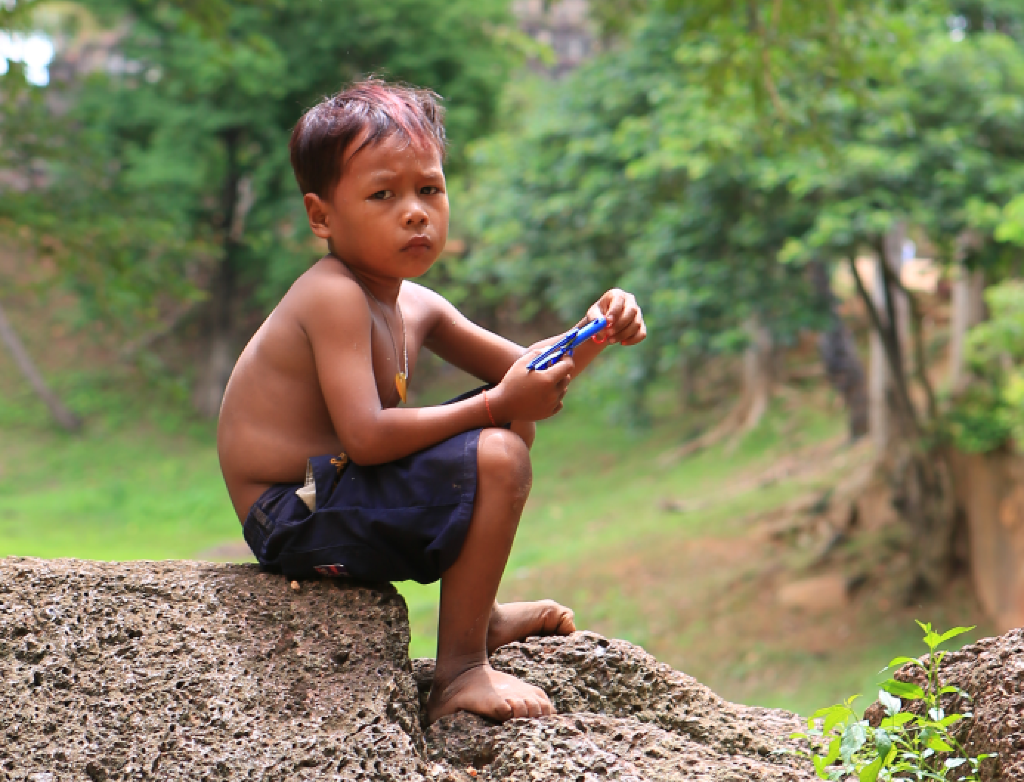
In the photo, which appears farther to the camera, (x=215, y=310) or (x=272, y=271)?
(x=215, y=310)

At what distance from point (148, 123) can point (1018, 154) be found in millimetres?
14315

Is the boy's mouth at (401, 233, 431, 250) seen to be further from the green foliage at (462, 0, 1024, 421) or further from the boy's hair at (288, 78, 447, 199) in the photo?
the green foliage at (462, 0, 1024, 421)

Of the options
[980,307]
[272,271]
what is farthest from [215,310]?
[980,307]

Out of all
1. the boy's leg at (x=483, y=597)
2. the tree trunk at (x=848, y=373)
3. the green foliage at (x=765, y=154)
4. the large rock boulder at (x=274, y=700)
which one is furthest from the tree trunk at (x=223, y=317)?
the boy's leg at (x=483, y=597)

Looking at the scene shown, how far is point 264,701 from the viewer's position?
2.34 meters

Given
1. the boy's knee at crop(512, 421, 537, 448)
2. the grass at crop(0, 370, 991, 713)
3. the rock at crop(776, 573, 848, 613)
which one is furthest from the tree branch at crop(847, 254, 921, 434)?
the boy's knee at crop(512, 421, 537, 448)

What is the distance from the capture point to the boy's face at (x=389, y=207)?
261cm

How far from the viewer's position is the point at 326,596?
262 cm

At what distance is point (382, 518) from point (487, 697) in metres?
0.47

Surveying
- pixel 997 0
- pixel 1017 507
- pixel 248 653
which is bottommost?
pixel 248 653

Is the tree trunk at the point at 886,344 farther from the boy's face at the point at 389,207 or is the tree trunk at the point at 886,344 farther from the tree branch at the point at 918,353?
the boy's face at the point at 389,207

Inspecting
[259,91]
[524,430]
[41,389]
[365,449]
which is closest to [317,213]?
[365,449]

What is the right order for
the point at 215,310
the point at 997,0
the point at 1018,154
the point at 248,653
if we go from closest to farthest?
the point at 248,653, the point at 1018,154, the point at 997,0, the point at 215,310

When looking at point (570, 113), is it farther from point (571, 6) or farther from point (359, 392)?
point (571, 6)
